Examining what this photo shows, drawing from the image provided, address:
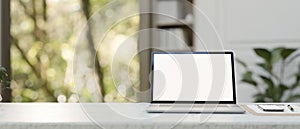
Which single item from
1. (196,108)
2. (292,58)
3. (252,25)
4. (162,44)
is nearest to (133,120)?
(196,108)

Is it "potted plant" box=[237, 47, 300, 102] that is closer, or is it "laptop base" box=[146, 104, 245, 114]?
"laptop base" box=[146, 104, 245, 114]

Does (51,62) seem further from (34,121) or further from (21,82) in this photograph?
(34,121)

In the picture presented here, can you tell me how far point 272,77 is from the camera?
12.7ft

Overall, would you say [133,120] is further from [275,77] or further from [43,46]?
[43,46]

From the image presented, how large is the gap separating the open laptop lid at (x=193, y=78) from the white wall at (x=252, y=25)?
2.80 m

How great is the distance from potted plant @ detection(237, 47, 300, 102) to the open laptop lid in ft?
7.93

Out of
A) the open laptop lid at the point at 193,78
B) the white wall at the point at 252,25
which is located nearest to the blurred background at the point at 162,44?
the white wall at the point at 252,25

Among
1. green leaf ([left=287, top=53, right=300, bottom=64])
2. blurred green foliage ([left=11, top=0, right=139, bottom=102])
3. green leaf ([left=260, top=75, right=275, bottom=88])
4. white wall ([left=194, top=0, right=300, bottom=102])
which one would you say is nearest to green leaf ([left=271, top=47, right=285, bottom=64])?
green leaf ([left=260, top=75, right=275, bottom=88])

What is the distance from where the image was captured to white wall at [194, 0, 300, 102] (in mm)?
3943

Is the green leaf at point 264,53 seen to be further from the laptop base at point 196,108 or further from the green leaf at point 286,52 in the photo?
the laptop base at point 196,108

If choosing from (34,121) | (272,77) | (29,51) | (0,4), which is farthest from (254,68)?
(34,121)

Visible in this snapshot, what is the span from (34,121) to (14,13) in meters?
3.79

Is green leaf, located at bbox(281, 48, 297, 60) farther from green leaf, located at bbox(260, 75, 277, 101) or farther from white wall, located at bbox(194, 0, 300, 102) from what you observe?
white wall, located at bbox(194, 0, 300, 102)

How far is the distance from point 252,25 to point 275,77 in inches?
24.7
